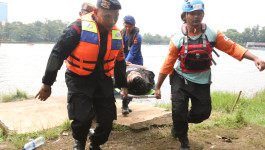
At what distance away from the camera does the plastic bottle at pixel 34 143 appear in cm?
345

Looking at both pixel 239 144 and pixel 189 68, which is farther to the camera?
pixel 239 144

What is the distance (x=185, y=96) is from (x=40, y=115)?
2.86 meters

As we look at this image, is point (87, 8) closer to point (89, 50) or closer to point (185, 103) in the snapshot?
point (89, 50)

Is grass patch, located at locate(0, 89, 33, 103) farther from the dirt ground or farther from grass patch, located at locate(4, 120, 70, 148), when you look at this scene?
the dirt ground

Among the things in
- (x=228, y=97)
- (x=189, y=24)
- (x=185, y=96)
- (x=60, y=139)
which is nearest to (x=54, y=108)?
(x=60, y=139)

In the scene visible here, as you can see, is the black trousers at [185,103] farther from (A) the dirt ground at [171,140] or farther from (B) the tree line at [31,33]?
(B) the tree line at [31,33]

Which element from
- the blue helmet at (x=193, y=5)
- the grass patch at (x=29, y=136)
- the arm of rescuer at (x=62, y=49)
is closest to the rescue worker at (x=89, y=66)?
the arm of rescuer at (x=62, y=49)

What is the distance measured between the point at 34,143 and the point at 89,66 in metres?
1.45

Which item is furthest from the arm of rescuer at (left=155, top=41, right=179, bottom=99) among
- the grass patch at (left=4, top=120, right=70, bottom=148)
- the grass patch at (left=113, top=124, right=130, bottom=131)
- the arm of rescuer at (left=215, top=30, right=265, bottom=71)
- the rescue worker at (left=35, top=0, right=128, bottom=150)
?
the grass patch at (left=4, top=120, right=70, bottom=148)

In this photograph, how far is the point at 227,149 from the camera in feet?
12.1

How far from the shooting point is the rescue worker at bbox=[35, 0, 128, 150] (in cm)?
285

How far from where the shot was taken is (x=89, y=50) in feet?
9.38

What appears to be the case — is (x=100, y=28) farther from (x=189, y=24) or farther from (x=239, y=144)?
(x=239, y=144)

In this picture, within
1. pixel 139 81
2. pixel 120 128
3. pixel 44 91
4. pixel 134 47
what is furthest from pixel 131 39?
pixel 44 91
